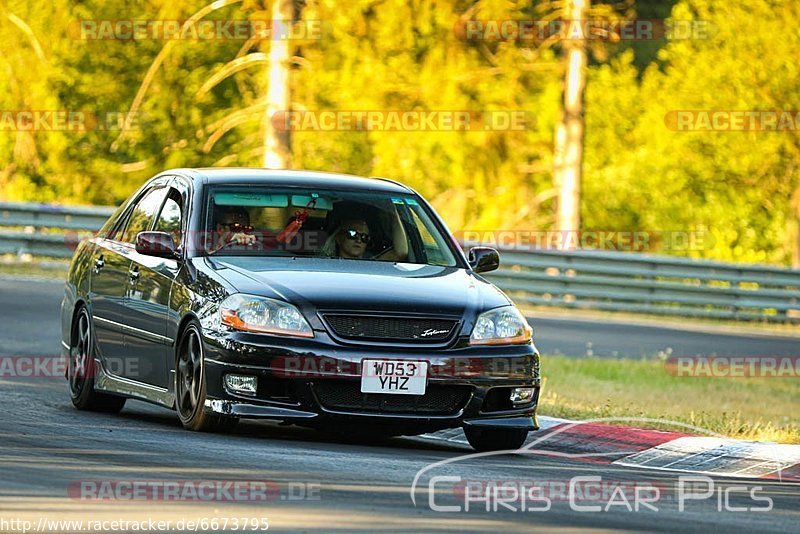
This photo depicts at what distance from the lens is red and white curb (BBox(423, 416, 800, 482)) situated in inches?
397

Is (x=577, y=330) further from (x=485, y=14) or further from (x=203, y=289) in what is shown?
(x=203, y=289)

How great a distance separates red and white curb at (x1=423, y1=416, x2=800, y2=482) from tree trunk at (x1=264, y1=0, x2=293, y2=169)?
57.4ft

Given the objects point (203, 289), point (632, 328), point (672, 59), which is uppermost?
point (672, 59)

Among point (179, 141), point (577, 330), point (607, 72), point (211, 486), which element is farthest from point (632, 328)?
point (607, 72)

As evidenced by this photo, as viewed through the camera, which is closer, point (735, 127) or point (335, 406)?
point (335, 406)

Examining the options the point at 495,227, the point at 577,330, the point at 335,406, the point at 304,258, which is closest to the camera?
the point at 335,406

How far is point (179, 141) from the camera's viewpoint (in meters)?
42.8

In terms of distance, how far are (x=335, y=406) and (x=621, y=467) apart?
1.57 meters

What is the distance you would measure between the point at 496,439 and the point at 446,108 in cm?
2506

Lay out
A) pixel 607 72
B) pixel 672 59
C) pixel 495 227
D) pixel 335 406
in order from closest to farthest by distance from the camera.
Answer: pixel 335 406 < pixel 495 227 < pixel 672 59 < pixel 607 72
